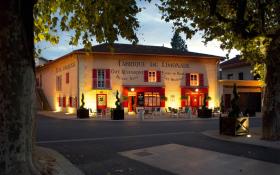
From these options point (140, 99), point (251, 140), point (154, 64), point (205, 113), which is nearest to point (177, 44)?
point (154, 64)

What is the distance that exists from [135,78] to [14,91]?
2885 cm

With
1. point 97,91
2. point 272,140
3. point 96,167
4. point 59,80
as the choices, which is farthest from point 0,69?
point 59,80

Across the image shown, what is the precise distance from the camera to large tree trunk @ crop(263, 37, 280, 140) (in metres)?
14.0

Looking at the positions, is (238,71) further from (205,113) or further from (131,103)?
(205,113)

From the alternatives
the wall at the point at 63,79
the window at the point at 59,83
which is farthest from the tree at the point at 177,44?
the window at the point at 59,83

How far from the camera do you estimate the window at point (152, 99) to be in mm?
35606

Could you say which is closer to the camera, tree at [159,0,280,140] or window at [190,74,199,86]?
tree at [159,0,280,140]

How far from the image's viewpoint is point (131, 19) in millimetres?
10195

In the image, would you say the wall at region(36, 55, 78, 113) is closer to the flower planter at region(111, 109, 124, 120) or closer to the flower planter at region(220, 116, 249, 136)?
the flower planter at region(111, 109, 124, 120)

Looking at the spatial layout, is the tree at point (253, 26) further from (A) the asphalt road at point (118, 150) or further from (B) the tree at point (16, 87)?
(B) the tree at point (16, 87)

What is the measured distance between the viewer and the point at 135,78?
3528cm

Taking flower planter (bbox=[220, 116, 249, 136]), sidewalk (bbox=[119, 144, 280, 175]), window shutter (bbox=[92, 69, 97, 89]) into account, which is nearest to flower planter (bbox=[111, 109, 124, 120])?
window shutter (bbox=[92, 69, 97, 89])

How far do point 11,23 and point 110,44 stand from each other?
4.91m

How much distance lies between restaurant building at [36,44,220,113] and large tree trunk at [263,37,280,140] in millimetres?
19936
